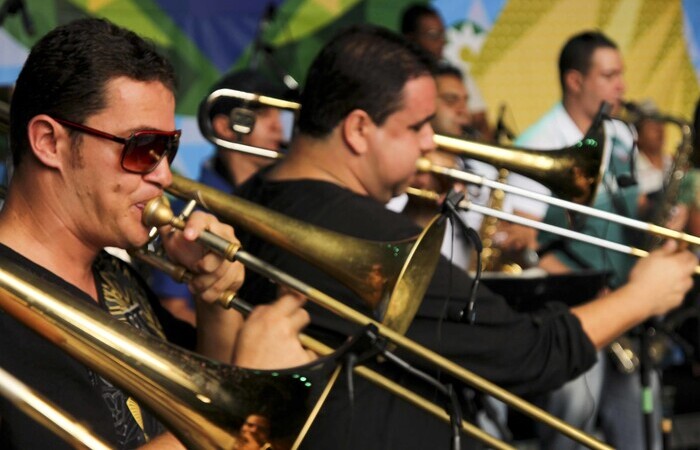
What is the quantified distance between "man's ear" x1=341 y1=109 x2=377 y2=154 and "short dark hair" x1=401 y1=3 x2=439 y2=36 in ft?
10.9

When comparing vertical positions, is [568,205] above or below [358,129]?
below

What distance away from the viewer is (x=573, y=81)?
6.70 meters

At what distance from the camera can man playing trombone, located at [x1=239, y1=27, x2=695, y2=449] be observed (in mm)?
3297

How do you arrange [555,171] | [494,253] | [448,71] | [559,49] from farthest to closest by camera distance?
[559,49], [448,71], [494,253], [555,171]

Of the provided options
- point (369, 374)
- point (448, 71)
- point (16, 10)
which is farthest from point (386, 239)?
point (448, 71)

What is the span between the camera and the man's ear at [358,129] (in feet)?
11.7

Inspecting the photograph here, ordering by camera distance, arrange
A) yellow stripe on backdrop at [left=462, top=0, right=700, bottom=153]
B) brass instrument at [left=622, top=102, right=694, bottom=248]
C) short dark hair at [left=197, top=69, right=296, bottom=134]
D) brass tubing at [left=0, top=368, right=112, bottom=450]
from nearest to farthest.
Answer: brass tubing at [left=0, top=368, right=112, bottom=450]
short dark hair at [left=197, top=69, right=296, bottom=134]
brass instrument at [left=622, top=102, right=694, bottom=248]
yellow stripe on backdrop at [left=462, top=0, right=700, bottom=153]

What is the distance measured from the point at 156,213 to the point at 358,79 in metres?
1.14

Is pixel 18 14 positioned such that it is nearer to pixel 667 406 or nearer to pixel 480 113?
pixel 480 113

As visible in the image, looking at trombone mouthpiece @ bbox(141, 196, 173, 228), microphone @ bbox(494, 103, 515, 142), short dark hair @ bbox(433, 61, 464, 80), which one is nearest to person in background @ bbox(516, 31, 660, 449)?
microphone @ bbox(494, 103, 515, 142)

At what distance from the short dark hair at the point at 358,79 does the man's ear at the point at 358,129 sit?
0.05 ft

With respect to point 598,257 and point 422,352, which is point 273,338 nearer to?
point 422,352

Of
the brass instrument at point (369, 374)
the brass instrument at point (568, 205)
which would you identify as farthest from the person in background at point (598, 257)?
Answer: the brass instrument at point (369, 374)

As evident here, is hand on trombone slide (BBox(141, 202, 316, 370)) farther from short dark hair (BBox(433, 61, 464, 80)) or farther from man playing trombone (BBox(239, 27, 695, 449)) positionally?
short dark hair (BBox(433, 61, 464, 80))
